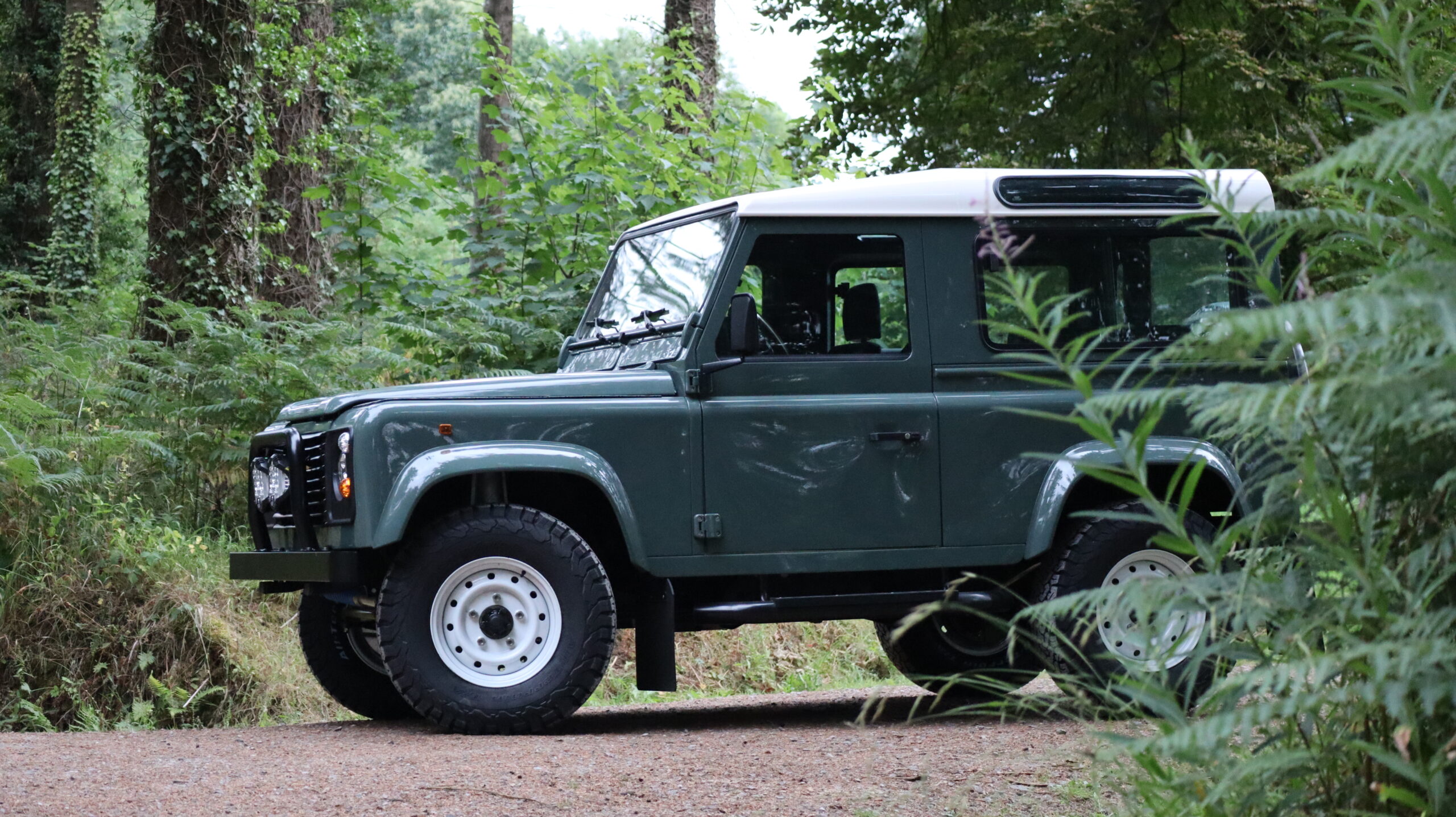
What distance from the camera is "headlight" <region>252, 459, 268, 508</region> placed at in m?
6.45

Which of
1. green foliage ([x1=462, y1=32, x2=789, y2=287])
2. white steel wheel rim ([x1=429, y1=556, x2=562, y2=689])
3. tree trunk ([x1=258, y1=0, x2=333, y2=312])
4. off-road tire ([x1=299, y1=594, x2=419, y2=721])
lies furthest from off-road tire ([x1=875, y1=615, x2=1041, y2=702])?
tree trunk ([x1=258, y1=0, x2=333, y2=312])

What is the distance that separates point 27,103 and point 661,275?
57.9ft

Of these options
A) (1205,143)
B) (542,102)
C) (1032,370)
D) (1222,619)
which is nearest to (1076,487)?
(1032,370)

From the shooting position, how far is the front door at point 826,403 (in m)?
6.21

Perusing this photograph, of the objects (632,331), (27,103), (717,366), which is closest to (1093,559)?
(717,366)

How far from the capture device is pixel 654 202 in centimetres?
1118

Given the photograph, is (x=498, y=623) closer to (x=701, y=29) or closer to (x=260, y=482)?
(x=260, y=482)

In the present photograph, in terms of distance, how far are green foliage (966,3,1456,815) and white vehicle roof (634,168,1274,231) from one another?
374 centimetres

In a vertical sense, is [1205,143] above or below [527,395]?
above

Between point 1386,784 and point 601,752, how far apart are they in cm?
337

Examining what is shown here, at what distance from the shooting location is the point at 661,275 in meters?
6.96

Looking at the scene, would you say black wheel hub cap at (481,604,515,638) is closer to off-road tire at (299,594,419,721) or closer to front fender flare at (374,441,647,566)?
front fender flare at (374,441,647,566)

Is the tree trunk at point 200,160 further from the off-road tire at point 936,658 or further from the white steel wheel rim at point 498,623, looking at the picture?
the white steel wheel rim at point 498,623

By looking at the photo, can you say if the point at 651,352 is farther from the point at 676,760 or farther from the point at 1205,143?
the point at 1205,143
